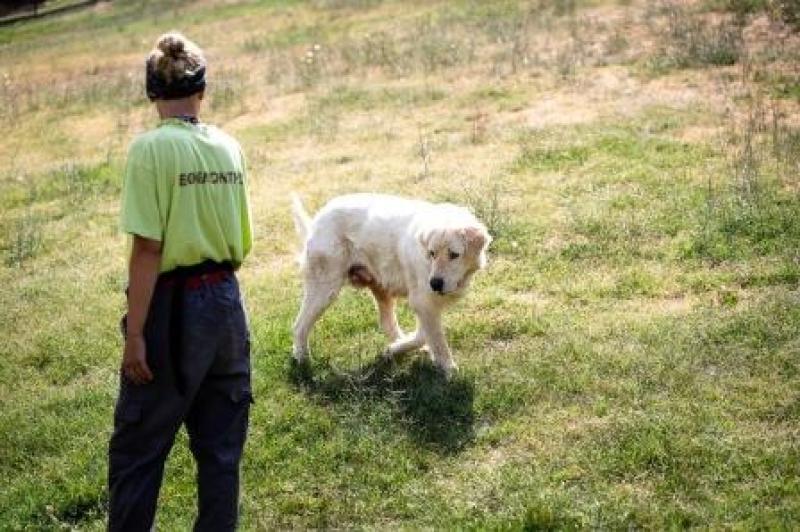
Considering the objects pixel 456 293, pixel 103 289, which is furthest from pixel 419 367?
pixel 103 289

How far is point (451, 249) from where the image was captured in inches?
245

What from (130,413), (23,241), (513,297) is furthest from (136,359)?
(23,241)

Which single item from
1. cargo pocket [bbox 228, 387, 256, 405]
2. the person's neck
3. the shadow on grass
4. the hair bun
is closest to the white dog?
the shadow on grass

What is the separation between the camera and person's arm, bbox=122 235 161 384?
12.5 ft

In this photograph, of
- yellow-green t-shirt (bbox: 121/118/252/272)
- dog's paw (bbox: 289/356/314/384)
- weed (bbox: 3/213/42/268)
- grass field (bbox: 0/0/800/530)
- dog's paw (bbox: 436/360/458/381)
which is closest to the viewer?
yellow-green t-shirt (bbox: 121/118/252/272)

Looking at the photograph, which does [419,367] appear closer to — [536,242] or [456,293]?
[456,293]

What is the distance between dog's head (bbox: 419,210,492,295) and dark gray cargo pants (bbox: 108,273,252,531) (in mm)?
2261

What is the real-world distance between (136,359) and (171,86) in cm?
115

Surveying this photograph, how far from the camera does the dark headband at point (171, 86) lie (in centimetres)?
389

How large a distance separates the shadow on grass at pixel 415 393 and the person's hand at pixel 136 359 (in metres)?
2.25

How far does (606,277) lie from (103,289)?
4.88 meters

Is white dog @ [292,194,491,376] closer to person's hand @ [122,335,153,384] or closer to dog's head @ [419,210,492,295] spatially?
dog's head @ [419,210,492,295]

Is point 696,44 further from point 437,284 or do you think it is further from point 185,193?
point 185,193

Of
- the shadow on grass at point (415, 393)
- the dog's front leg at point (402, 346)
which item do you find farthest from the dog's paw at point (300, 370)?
the dog's front leg at point (402, 346)
